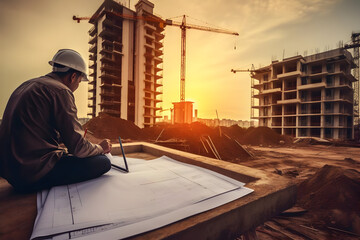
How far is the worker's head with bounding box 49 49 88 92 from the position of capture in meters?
1.30

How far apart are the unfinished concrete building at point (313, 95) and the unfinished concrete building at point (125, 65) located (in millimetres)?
22484

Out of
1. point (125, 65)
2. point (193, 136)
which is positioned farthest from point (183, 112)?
point (193, 136)

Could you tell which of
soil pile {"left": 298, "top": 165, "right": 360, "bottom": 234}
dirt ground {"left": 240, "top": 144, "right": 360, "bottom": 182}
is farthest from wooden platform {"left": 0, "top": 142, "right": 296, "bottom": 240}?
dirt ground {"left": 240, "top": 144, "right": 360, "bottom": 182}

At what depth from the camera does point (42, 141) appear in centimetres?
108

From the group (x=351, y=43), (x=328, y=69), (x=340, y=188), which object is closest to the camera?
(x=340, y=188)

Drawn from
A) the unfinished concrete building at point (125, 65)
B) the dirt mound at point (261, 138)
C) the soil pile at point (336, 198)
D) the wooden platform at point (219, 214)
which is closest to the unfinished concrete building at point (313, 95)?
the dirt mound at point (261, 138)

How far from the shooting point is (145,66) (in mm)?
31547

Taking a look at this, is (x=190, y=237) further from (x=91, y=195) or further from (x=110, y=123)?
(x=110, y=123)

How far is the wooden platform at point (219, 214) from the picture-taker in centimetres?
66

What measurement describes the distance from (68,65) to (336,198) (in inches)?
157

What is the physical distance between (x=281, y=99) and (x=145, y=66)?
26.0m

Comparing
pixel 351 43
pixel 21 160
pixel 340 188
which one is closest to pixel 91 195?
pixel 21 160

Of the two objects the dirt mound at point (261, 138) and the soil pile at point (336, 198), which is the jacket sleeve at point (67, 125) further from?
the dirt mound at point (261, 138)

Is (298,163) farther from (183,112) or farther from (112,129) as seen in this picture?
(183,112)
